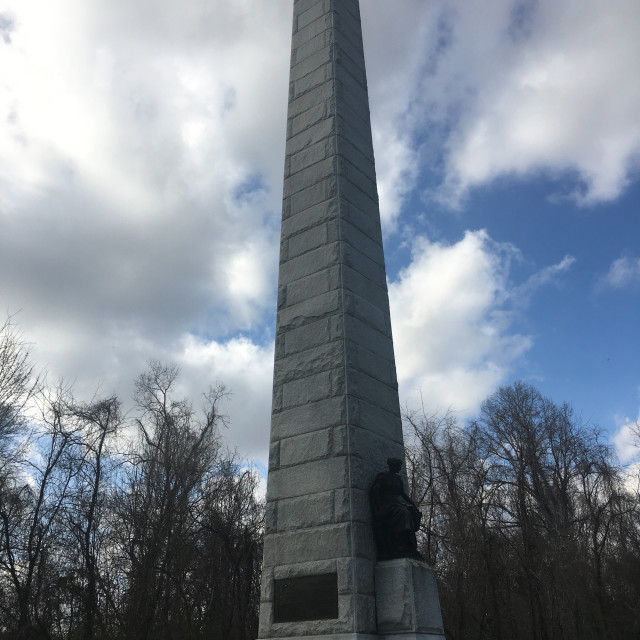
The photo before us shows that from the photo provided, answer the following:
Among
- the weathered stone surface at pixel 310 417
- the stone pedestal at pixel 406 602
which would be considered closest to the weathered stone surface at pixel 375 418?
the weathered stone surface at pixel 310 417

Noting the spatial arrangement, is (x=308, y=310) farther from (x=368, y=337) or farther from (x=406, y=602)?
(x=406, y=602)

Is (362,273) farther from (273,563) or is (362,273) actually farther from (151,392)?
(151,392)

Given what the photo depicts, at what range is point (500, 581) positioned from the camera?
43.2 feet

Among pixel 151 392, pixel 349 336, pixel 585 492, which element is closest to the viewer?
pixel 349 336

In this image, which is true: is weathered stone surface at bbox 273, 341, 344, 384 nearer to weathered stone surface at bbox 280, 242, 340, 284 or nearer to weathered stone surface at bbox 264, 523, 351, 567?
weathered stone surface at bbox 280, 242, 340, 284

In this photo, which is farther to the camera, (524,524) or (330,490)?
(524,524)

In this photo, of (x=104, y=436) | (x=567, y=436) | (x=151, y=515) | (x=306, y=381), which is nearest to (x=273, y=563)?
(x=306, y=381)

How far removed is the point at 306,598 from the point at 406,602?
37.9 inches

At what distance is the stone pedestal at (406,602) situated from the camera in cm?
520

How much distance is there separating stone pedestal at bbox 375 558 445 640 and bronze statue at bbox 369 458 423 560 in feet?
0.39

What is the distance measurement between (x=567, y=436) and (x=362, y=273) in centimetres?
2348

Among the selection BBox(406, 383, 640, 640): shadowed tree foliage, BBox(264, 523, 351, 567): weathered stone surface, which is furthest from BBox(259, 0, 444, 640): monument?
BBox(406, 383, 640, 640): shadowed tree foliage

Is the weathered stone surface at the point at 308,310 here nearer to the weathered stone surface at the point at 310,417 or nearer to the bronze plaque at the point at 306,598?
the weathered stone surface at the point at 310,417

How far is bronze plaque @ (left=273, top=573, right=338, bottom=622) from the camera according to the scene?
5430 millimetres
